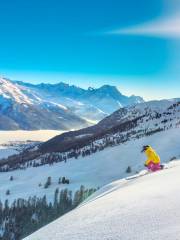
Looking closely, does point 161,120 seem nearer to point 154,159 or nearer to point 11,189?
point 11,189

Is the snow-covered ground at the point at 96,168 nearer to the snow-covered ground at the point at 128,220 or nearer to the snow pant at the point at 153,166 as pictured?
the snow pant at the point at 153,166

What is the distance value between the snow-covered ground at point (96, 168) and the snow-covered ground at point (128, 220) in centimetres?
6203

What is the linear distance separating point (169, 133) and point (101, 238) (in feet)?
341

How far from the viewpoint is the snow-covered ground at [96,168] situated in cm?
8781

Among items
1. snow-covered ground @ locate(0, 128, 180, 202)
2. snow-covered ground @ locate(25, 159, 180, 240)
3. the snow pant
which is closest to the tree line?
snow-covered ground @ locate(0, 128, 180, 202)

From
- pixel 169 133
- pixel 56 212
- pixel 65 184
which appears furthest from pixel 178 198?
pixel 169 133

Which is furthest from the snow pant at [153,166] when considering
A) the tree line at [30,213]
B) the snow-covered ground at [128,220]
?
the tree line at [30,213]

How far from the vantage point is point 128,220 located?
1290cm

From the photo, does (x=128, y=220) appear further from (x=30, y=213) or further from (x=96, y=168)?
(x=96, y=168)

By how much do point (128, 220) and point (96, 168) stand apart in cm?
8961

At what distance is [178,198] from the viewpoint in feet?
49.9

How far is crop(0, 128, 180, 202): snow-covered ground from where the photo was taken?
288 ft

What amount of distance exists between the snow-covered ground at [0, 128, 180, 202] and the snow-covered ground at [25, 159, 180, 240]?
62.0 m

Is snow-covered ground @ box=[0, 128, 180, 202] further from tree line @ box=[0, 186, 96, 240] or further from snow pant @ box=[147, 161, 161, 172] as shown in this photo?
snow pant @ box=[147, 161, 161, 172]
